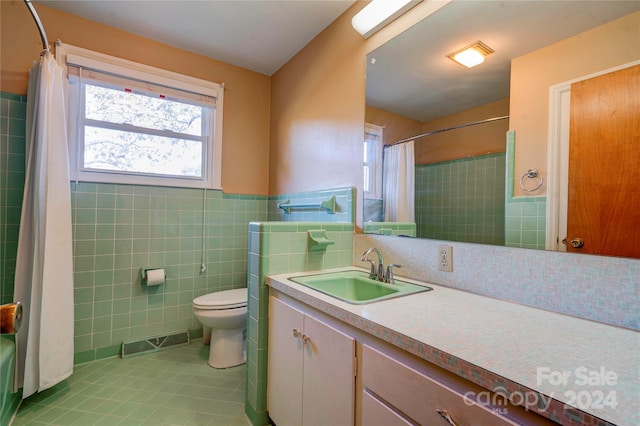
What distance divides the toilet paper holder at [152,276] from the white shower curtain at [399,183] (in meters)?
1.79

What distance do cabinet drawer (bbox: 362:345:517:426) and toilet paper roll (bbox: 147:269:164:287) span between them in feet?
6.30

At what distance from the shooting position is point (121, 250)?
86.5 inches

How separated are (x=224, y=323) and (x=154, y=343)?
0.76 metres

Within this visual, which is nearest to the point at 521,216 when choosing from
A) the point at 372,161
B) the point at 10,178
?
the point at 372,161

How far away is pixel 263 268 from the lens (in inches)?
58.8

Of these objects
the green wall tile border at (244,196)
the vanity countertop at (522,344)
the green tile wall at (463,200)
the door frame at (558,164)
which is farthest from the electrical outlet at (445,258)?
the green wall tile border at (244,196)

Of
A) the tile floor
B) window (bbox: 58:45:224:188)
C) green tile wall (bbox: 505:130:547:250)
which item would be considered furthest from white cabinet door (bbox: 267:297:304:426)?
window (bbox: 58:45:224:188)

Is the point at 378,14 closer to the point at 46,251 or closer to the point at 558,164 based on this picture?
the point at 558,164

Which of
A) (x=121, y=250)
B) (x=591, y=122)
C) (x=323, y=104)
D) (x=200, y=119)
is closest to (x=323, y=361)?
(x=591, y=122)

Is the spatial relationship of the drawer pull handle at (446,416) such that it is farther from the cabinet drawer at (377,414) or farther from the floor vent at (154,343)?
the floor vent at (154,343)

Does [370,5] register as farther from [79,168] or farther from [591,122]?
[79,168]

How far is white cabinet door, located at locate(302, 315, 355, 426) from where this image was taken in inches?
38.8

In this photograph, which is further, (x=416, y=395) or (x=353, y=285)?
(x=353, y=285)

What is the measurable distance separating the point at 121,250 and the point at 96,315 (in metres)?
0.49
